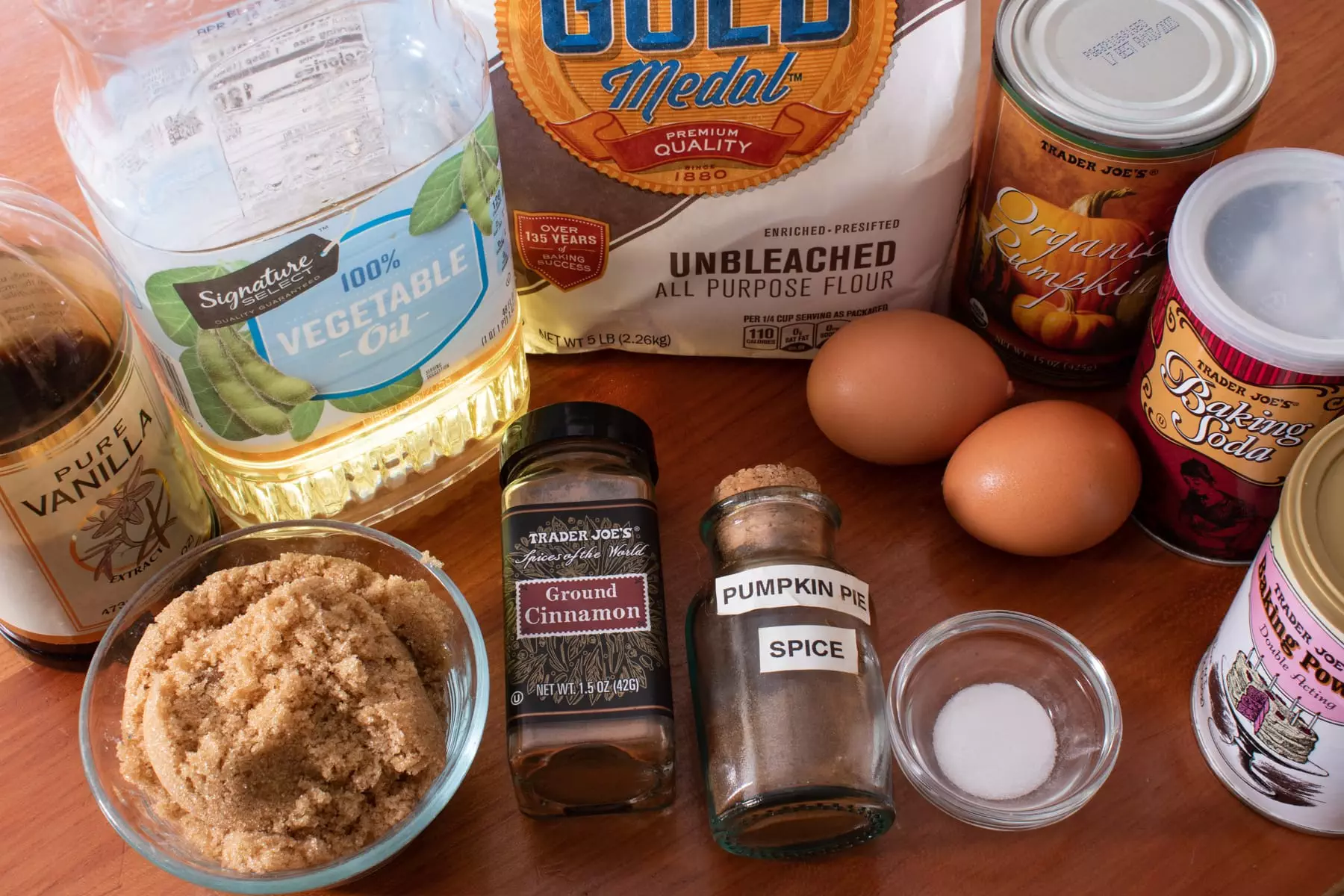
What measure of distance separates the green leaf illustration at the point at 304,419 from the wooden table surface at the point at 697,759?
119mm

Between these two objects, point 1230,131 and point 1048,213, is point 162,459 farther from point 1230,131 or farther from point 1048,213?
point 1230,131

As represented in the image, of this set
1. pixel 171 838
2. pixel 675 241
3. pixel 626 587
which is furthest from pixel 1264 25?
pixel 171 838

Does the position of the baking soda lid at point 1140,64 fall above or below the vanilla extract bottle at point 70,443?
above

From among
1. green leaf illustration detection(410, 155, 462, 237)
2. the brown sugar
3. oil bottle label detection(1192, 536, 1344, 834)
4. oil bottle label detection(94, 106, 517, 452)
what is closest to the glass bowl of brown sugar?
the brown sugar

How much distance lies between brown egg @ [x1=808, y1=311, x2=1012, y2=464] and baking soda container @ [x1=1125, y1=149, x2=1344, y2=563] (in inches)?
4.3

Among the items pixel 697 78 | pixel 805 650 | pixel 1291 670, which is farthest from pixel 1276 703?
pixel 697 78

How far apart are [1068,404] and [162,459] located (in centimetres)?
58

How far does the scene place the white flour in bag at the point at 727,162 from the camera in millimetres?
818

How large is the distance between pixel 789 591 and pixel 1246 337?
30cm

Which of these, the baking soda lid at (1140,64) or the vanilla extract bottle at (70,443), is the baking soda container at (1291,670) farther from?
the vanilla extract bottle at (70,443)

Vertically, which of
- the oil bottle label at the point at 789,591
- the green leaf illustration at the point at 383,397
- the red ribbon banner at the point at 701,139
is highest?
the red ribbon banner at the point at 701,139

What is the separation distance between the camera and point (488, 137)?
31.4 inches

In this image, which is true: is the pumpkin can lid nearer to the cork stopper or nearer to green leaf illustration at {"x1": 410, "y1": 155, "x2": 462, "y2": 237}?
the cork stopper

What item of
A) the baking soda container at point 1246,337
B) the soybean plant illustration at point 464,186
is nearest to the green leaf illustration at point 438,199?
the soybean plant illustration at point 464,186
